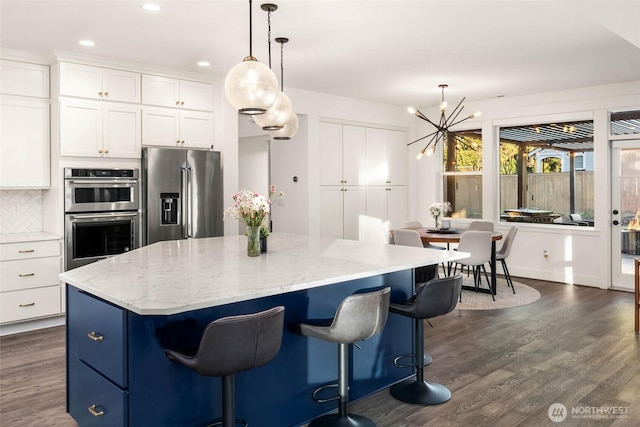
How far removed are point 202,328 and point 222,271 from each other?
44 cm

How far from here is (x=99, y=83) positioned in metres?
4.93

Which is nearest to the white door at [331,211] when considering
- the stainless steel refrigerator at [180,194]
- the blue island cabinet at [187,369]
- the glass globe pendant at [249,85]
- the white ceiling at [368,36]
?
the white ceiling at [368,36]

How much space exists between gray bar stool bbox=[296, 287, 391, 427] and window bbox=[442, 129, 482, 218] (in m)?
5.62

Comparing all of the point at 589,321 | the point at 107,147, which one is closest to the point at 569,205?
the point at 589,321

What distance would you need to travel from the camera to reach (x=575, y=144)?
6.80 meters

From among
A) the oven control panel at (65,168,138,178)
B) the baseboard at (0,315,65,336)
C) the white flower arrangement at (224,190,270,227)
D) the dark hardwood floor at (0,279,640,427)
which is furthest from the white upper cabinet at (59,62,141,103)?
the white flower arrangement at (224,190,270,227)

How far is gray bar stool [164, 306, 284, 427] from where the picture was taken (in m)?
1.99

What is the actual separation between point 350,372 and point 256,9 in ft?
8.33

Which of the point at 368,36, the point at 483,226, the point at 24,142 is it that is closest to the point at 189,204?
the point at 24,142

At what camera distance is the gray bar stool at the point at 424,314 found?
2.87 metres

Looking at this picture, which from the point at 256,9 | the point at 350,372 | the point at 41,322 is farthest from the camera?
the point at 41,322

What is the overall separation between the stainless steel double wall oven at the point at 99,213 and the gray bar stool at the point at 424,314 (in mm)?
3161

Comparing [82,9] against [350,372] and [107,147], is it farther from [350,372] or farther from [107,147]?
[350,372]

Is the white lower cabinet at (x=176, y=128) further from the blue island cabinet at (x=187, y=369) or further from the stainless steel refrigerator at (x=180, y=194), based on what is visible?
the blue island cabinet at (x=187, y=369)
